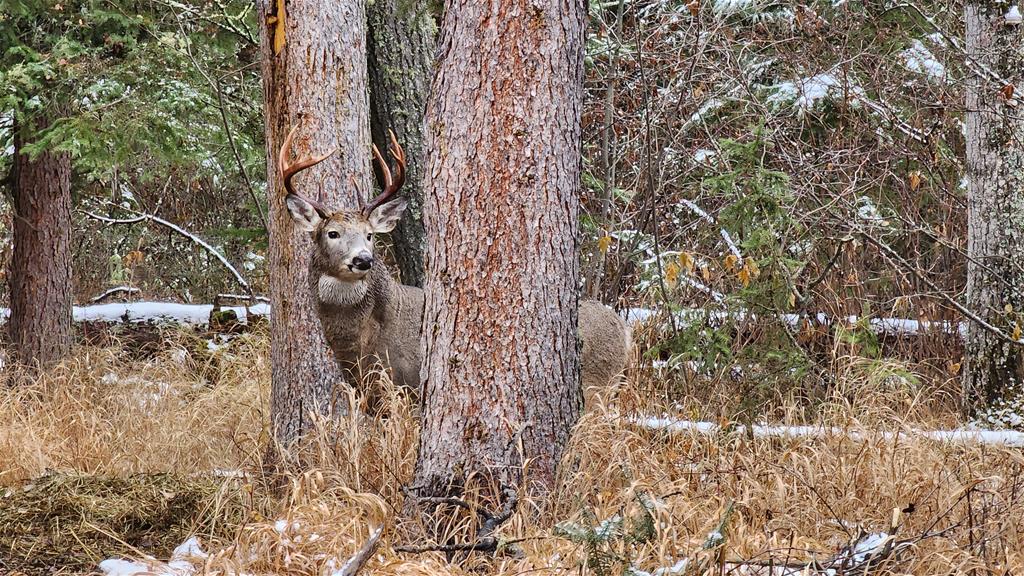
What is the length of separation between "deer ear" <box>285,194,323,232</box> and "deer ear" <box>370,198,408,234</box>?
34 cm

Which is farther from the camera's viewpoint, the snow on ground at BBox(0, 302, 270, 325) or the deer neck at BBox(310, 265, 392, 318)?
the snow on ground at BBox(0, 302, 270, 325)

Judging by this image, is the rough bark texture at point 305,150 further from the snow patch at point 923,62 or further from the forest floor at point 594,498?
the snow patch at point 923,62

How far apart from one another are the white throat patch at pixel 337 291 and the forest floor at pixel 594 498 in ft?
2.26

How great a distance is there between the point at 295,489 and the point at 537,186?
5.38ft

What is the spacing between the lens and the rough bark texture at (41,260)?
9.56 meters

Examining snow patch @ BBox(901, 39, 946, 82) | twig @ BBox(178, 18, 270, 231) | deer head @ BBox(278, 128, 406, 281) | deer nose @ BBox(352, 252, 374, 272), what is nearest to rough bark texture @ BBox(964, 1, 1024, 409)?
snow patch @ BBox(901, 39, 946, 82)

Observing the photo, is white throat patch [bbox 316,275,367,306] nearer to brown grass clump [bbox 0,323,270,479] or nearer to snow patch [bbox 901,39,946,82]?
Result: brown grass clump [bbox 0,323,270,479]

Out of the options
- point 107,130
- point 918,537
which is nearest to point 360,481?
point 918,537

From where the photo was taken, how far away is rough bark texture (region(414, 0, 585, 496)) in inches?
180

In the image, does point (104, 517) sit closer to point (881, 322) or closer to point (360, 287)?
point (360, 287)

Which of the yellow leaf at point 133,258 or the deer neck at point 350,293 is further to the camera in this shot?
the yellow leaf at point 133,258

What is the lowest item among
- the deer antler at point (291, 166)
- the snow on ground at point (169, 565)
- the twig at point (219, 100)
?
the snow on ground at point (169, 565)

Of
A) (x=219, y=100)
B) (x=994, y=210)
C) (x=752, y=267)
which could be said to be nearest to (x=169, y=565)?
(x=752, y=267)

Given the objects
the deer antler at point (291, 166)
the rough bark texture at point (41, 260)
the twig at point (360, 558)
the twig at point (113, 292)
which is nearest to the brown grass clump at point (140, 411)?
the rough bark texture at point (41, 260)
